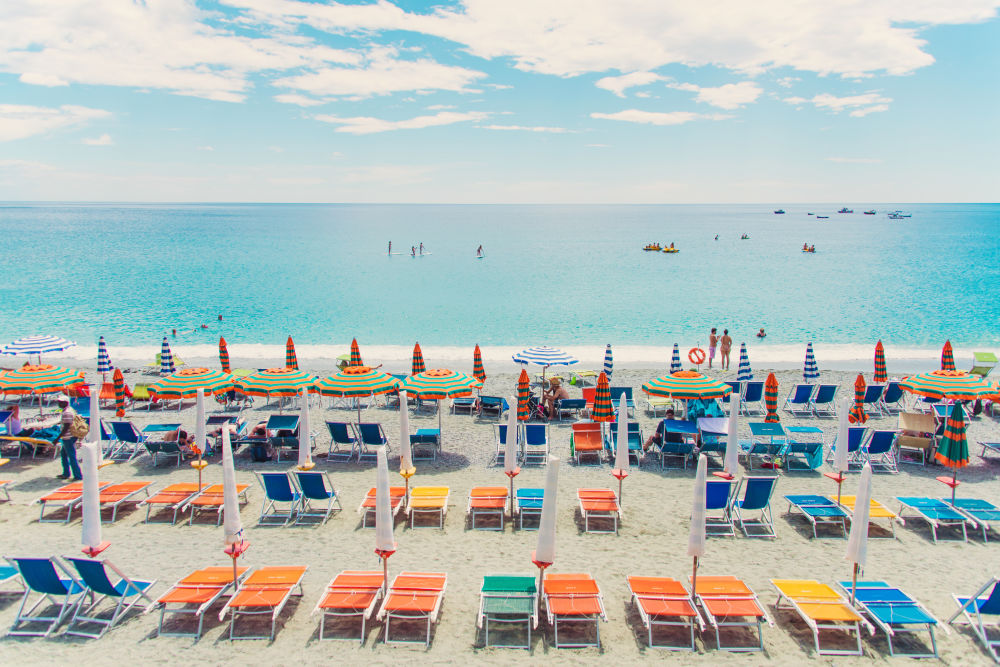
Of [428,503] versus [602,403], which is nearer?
[428,503]

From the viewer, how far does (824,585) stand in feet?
23.7

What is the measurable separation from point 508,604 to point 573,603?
0.72m

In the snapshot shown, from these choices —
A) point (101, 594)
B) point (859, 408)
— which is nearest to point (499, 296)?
point (859, 408)

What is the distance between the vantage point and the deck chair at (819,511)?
9.25m

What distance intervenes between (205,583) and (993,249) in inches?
4908

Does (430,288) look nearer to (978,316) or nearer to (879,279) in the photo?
(978,316)

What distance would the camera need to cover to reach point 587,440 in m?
12.6

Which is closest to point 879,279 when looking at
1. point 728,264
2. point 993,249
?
point 728,264

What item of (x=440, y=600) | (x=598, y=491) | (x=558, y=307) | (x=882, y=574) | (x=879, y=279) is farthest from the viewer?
(x=879, y=279)

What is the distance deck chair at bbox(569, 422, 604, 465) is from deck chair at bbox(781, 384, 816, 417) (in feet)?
22.0

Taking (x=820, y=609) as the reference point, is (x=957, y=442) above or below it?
above

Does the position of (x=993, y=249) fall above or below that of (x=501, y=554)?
above

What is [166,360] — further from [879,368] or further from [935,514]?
[879,368]

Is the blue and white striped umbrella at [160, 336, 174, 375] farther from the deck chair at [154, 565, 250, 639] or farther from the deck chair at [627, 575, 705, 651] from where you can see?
the deck chair at [627, 575, 705, 651]
